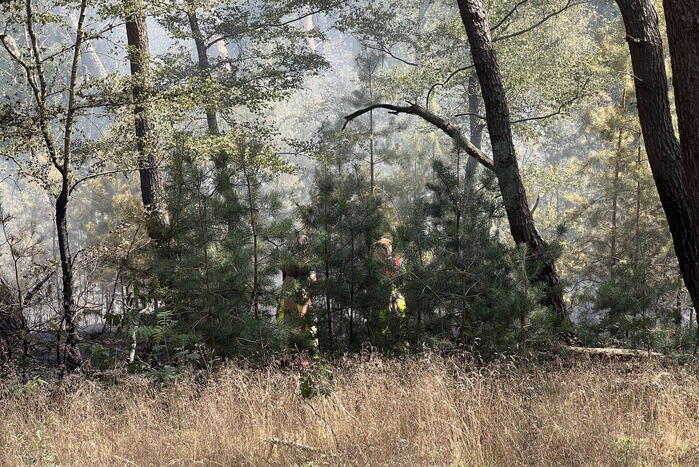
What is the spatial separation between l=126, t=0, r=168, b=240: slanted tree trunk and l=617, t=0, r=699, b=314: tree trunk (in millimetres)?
4607

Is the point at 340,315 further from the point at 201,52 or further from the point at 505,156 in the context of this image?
the point at 201,52

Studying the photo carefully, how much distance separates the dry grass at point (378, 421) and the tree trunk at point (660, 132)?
100cm

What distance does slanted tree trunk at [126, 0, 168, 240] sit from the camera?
8148 millimetres

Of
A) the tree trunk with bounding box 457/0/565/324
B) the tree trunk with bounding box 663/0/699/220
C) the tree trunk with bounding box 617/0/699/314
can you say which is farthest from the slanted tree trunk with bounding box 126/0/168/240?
the tree trunk with bounding box 663/0/699/220

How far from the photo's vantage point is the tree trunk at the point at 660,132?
5.74 meters

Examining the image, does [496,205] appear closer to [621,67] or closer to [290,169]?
[290,169]

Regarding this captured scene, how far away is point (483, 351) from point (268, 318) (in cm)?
208

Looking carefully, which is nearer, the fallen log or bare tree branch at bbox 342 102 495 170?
the fallen log

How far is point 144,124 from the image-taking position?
10484mm

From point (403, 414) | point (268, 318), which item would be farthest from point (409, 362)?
point (268, 318)

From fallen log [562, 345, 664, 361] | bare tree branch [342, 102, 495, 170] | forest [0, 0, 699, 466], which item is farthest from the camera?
bare tree branch [342, 102, 495, 170]

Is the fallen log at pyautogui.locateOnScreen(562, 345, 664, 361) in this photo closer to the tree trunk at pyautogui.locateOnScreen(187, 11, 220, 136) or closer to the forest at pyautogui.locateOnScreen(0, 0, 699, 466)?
the forest at pyautogui.locateOnScreen(0, 0, 699, 466)

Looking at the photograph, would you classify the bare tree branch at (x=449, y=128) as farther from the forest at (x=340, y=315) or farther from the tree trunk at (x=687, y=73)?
the tree trunk at (x=687, y=73)

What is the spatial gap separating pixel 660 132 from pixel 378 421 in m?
3.52
